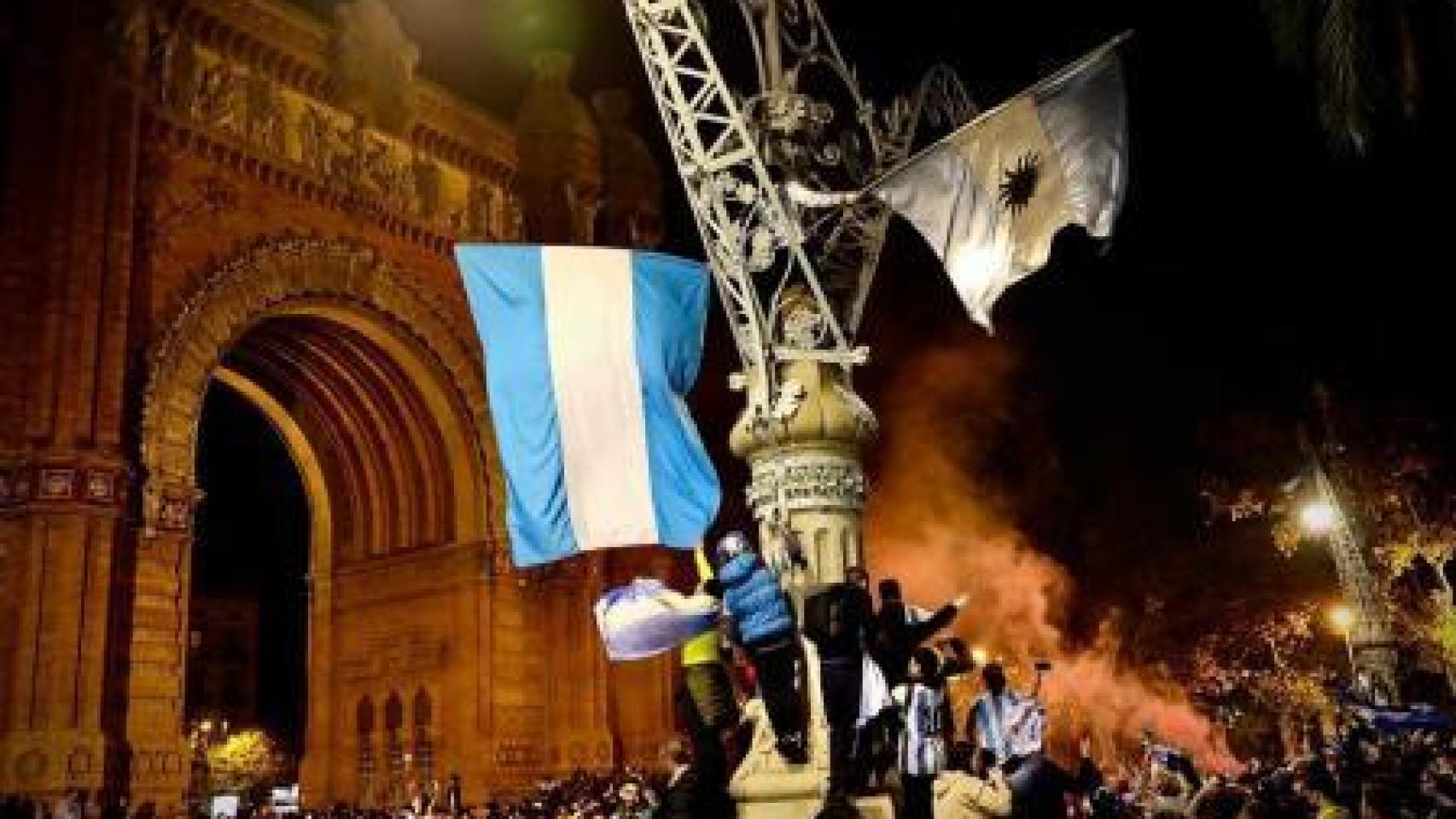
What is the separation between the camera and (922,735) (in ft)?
26.1

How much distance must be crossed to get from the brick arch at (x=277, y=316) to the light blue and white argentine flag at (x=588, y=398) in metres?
15.0

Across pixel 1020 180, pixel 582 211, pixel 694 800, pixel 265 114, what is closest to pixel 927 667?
pixel 694 800

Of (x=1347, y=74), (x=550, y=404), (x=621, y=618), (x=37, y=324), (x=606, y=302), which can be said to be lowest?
(x=621, y=618)

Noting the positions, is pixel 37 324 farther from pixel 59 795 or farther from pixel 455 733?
pixel 455 733

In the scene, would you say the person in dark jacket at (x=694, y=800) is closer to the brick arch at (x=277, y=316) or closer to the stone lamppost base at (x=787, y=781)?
the stone lamppost base at (x=787, y=781)

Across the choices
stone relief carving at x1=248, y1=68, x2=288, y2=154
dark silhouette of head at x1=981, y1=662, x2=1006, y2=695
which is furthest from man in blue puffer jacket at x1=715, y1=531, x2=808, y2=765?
stone relief carving at x1=248, y1=68, x2=288, y2=154

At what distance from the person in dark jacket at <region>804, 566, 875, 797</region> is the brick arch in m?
17.9

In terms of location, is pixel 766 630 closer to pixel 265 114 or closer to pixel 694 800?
pixel 694 800

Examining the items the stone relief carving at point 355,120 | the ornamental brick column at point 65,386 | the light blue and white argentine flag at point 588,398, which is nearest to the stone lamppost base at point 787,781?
the light blue and white argentine flag at point 588,398

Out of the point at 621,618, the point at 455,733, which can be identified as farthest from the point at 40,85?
the point at 621,618

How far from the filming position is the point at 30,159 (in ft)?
74.3

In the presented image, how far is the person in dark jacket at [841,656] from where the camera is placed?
789 cm

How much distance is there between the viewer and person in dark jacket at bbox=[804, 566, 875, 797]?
789 centimetres

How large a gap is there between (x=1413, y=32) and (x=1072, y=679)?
109 feet
